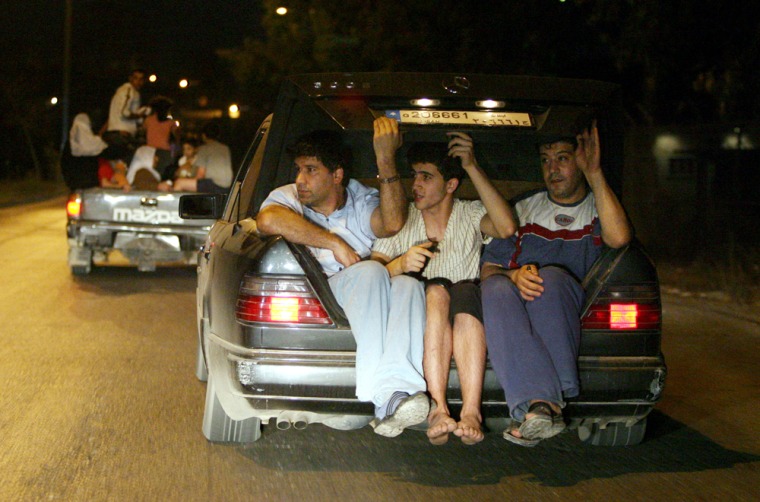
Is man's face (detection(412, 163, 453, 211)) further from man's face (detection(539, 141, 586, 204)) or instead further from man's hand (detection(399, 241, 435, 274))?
man's face (detection(539, 141, 586, 204))

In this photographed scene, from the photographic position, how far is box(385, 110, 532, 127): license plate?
5078 mm

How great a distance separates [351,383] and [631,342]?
4.28 ft

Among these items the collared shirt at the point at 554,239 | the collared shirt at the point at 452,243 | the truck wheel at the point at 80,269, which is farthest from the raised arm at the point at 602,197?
the truck wheel at the point at 80,269

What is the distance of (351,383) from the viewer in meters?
4.61

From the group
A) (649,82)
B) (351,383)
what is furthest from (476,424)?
(649,82)

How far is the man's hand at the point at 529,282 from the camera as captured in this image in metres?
4.85

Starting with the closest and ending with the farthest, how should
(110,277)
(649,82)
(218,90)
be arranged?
(110,277) < (649,82) < (218,90)

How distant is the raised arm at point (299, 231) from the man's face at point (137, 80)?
1047 centimetres

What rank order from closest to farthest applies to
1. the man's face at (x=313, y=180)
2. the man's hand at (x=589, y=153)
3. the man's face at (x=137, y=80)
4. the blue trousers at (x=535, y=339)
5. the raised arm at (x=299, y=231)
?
the blue trousers at (x=535, y=339) < the raised arm at (x=299, y=231) < the man's hand at (x=589, y=153) < the man's face at (x=313, y=180) < the man's face at (x=137, y=80)

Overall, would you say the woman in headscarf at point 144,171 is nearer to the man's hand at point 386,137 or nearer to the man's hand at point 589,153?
the man's hand at point 386,137

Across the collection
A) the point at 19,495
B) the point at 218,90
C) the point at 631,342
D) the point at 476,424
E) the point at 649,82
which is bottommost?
the point at 19,495

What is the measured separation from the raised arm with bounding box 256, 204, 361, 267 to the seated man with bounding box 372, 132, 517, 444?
0.80 ft

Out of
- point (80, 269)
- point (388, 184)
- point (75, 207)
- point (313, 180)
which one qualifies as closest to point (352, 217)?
point (313, 180)

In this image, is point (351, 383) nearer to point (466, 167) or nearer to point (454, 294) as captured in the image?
point (454, 294)
